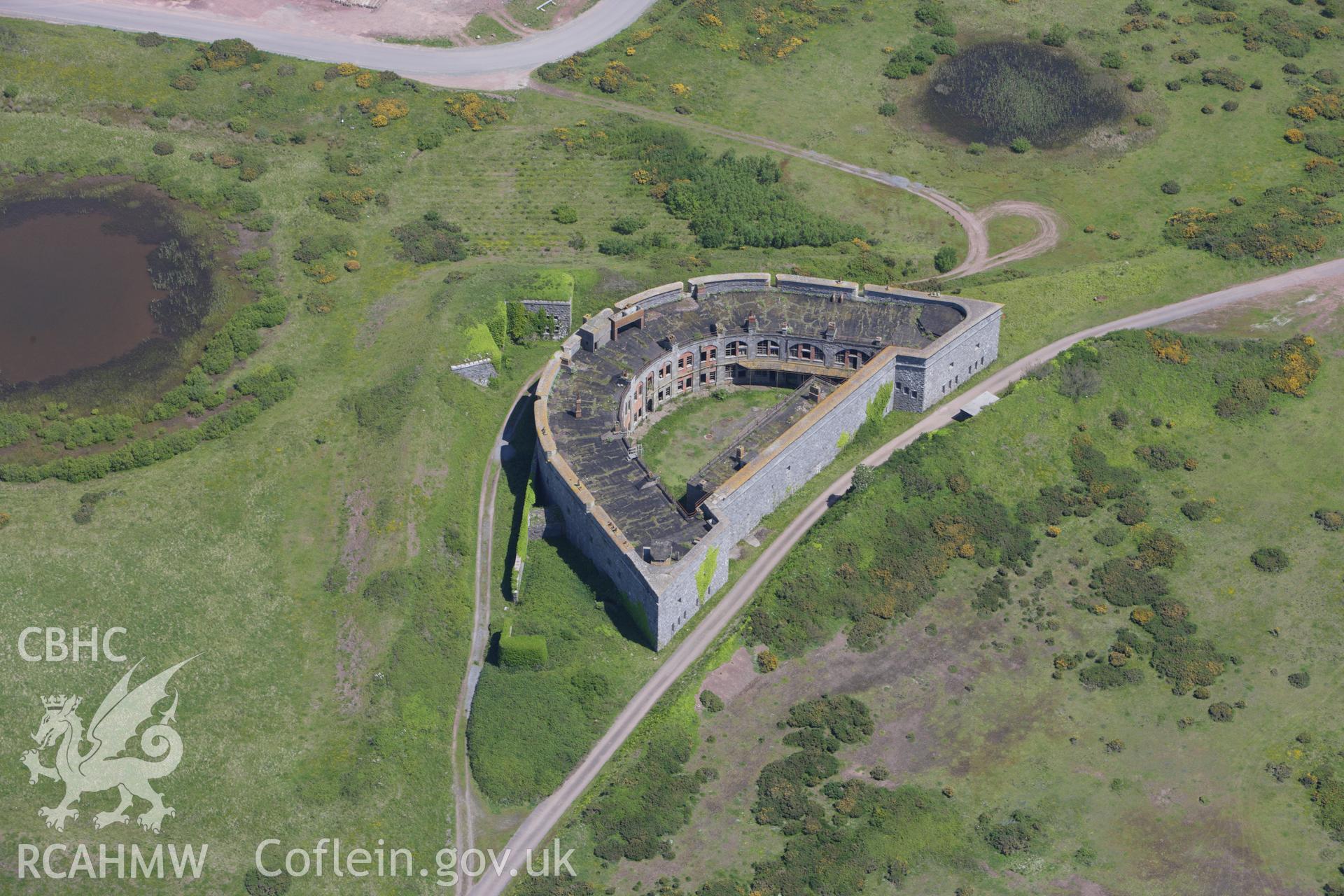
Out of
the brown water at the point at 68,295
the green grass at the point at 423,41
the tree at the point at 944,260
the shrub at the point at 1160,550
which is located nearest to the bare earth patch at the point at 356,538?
the brown water at the point at 68,295

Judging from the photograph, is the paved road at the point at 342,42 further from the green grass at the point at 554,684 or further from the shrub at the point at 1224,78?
the green grass at the point at 554,684

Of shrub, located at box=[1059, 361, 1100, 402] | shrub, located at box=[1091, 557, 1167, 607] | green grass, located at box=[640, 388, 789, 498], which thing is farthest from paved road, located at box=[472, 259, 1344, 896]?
shrub, located at box=[1091, 557, 1167, 607]

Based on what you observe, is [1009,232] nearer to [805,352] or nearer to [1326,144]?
[805,352]

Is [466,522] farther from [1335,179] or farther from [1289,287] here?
[1335,179]

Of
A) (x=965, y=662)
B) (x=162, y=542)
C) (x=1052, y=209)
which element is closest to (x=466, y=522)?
(x=162, y=542)

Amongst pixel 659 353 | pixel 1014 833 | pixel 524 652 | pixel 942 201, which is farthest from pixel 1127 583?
pixel 942 201

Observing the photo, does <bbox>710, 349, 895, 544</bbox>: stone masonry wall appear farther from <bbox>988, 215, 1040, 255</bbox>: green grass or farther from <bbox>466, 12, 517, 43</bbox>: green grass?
<bbox>466, 12, 517, 43</bbox>: green grass
